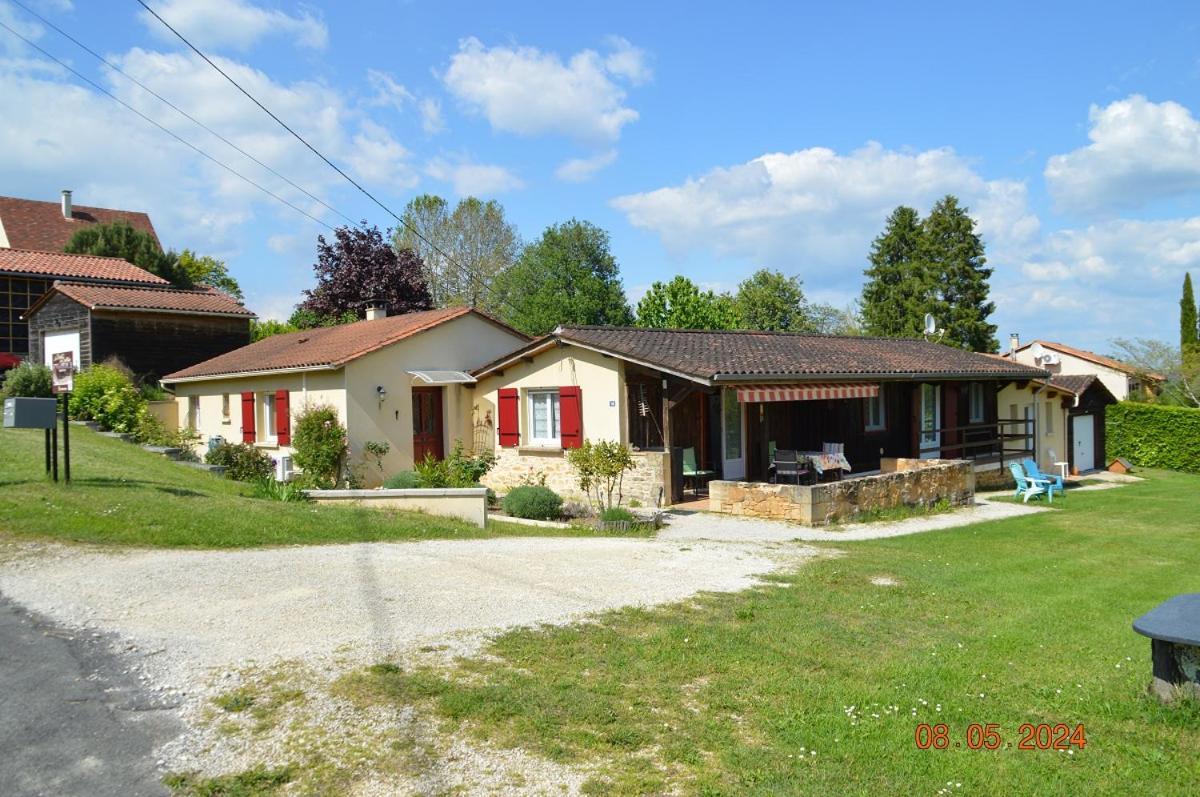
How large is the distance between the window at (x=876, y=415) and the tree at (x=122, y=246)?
2861 centimetres

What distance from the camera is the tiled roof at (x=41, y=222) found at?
37.6 m

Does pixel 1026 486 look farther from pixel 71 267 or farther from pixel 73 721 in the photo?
pixel 71 267

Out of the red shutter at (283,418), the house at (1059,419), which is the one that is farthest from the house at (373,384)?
the house at (1059,419)

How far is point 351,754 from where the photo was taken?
475 centimetres

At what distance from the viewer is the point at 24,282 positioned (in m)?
29.9

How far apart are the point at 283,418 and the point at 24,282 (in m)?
15.9

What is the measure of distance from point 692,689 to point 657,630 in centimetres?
141

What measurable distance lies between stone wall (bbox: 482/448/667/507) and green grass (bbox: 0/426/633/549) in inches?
124

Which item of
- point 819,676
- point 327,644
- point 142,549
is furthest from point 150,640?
point 819,676

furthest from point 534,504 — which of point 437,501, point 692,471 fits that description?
point 692,471

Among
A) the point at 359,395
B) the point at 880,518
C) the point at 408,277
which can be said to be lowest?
the point at 880,518

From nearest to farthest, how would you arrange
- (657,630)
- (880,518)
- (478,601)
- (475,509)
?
(657,630) → (478,601) → (475,509) → (880,518)

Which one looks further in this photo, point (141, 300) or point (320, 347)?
point (141, 300)

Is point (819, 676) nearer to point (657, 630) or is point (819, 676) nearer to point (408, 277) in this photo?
point (657, 630)
